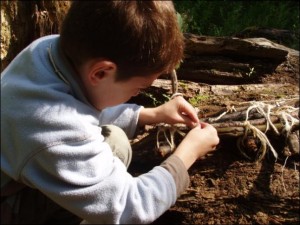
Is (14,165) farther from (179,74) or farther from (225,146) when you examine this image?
(179,74)

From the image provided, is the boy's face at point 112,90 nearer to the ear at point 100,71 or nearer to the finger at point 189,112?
the ear at point 100,71

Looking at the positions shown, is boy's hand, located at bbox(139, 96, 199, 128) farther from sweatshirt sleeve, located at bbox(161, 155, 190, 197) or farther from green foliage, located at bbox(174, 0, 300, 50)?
green foliage, located at bbox(174, 0, 300, 50)

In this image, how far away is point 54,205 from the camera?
198 centimetres

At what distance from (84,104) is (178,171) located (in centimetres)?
49

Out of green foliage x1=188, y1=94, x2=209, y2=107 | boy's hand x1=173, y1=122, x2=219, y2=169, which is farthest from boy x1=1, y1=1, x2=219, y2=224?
green foliage x1=188, y1=94, x2=209, y2=107

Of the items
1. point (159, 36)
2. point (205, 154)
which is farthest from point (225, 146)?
point (159, 36)

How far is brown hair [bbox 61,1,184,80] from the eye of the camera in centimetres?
160

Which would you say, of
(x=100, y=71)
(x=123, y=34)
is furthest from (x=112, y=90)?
(x=123, y=34)

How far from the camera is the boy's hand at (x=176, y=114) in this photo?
222 centimetres

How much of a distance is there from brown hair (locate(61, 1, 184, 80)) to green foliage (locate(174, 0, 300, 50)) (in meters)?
3.39

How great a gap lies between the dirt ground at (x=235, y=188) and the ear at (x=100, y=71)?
0.68m

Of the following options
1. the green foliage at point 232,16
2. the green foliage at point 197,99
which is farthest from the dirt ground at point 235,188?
the green foliage at point 232,16

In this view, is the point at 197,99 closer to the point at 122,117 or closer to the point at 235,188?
the point at 122,117

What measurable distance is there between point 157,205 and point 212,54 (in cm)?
158
